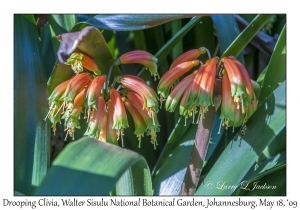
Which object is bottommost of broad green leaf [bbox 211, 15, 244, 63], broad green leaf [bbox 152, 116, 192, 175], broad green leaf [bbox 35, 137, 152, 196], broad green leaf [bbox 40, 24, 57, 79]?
broad green leaf [bbox 152, 116, 192, 175]

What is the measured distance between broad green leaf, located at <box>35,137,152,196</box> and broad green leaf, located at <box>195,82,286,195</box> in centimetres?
40

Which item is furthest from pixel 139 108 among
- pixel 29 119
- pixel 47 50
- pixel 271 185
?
pixel 47 50

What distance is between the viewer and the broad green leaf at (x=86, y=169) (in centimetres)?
85

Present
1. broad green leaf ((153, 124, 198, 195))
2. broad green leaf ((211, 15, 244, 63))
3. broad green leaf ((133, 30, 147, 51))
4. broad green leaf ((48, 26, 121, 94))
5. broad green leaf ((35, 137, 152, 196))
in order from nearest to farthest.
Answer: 1. broad green leaf ((35, 137, 152, 196))
2. broad green leaf ((48, 26, 121, 94))
3. broad green leaf ((153, 124, 198, 195))
4. broad green leaf ((211, 15, 244, 63))
5. broad green leaf ((133, 30, 147, 51))

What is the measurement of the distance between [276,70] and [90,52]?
666mm

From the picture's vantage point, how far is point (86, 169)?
888 mm

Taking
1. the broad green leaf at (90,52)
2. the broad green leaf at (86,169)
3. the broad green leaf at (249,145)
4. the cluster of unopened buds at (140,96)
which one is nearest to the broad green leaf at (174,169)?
the broad green leaf at (249,145)

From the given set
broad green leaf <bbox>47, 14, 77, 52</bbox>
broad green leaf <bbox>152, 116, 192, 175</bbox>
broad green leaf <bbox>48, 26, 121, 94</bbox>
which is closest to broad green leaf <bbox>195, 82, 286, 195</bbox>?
broad green leaf <bbox>152, 116, 192, 175</bbox>

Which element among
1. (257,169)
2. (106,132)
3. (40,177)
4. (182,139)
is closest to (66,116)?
(106,132)

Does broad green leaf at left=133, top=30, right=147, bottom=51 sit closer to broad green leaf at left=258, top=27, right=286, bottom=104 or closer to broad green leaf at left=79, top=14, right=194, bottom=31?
broad green leaf at left=79, top=14, right=194, bottom=31

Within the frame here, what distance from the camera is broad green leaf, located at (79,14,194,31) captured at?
122 centimetres

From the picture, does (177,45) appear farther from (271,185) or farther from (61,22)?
(271,185)

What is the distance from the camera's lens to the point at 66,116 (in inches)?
45.4

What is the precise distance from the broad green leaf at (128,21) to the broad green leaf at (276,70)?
358 millimetres
